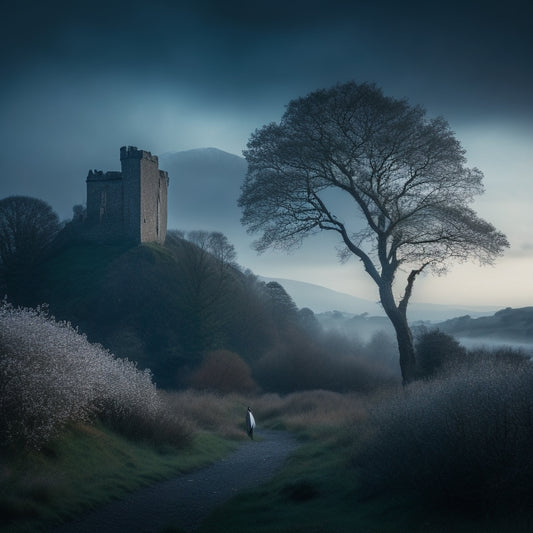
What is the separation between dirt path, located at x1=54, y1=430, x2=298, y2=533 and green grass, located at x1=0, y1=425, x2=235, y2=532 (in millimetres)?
328

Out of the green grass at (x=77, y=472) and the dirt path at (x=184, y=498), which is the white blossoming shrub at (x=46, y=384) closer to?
the green grass at (x=77, y=472)

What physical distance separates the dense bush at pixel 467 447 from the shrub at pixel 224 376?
29.2 meters

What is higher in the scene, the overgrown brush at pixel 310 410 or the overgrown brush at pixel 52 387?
the overgrown brush at pixel 52 387

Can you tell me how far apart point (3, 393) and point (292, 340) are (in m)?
36.3

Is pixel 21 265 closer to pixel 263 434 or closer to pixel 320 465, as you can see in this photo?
pixel 263 434

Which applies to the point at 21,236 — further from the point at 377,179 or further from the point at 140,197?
the point at 377,179

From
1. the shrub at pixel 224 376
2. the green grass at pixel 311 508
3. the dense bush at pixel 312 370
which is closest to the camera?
the green grass at pixel 311 508

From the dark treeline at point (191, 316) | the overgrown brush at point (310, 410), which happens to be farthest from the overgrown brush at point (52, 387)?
the dark treeline at point (191, 316)

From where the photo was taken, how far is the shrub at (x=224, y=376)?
1553 inches

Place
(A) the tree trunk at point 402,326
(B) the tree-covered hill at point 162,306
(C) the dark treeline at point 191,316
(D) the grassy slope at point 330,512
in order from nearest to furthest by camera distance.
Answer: (D) the grassy slope at point 330,512, (A) the tree trunk at point 402,326, (C) the dark treeline at point 191,316, (B) the tree-covered hill at point 162,306

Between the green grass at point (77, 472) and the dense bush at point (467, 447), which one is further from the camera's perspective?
the green grass at point (77, 472)

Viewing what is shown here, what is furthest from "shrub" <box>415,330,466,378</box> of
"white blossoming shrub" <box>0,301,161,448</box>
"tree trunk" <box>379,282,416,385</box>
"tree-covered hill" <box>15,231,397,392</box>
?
"tree-covered hill" <box>15,231,397,392</box>

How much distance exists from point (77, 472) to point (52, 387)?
6.26 ft

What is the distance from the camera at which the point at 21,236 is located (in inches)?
2603
